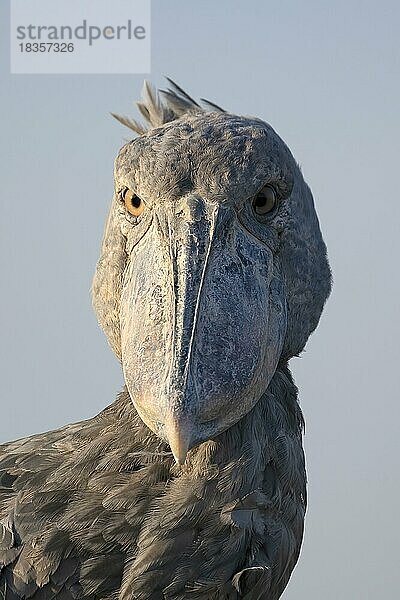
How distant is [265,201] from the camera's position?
3805 mm

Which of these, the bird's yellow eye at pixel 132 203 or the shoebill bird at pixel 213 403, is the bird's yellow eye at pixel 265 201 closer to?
the shoebill bird at pixel 213 403

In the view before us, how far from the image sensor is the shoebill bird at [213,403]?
11.1 feet

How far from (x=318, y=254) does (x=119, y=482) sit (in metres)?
1.13

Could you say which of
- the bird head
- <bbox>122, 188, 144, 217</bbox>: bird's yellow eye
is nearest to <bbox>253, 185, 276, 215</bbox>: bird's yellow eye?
the bird head

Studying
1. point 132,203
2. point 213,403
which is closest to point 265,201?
point 132,203

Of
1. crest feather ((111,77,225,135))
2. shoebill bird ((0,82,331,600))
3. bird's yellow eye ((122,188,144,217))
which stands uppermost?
crest feather ((111,77,225,135))

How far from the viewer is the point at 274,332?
367 centimetres

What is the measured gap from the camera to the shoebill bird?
3396mm

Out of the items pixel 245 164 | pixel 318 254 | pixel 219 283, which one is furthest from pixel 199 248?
pixel 318 254

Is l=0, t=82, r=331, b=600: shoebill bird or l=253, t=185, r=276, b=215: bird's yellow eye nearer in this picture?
l=0, t=82, r=331, b=600: shoebill bird

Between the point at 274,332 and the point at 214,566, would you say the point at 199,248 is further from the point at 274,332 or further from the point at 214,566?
the point at 214,566

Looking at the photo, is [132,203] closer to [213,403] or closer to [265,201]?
[265,201]

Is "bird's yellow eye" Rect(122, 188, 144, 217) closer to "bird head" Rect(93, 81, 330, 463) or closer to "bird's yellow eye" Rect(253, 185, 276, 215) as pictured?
"bird head" Rect(93, 81, 330, 463)

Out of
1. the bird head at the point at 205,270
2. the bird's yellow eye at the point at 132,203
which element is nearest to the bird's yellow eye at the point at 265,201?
the bird head at the point at 205,270
